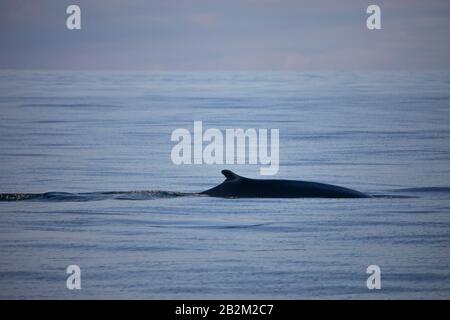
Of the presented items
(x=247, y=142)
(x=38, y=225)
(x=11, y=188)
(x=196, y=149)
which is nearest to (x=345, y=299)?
(x=38, y=225)

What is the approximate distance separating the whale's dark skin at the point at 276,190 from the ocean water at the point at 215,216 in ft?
1.02

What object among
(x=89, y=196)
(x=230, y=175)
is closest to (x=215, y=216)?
(x=230, y=175)

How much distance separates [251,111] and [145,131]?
6553mm

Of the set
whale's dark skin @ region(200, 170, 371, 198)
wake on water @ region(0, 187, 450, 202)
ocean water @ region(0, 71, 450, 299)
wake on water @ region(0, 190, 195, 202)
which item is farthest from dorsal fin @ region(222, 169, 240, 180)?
wake on water @ region(0, 190, 195, 202)

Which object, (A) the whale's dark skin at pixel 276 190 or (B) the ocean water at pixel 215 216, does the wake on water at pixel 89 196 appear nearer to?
(B) the ocean water at pixel 215 216

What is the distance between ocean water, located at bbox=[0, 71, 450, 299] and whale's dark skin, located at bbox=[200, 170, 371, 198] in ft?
1.02

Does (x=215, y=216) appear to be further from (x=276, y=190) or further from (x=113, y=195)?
(x=113, y=195)

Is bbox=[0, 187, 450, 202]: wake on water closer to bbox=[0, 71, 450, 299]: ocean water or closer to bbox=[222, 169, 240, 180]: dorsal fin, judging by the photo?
bbox=[0, 71, 450, 299]: ocean water

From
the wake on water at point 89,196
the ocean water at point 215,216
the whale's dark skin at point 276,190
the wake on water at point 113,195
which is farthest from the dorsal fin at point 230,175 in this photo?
the wake on water at point 89,196

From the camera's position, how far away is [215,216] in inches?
733

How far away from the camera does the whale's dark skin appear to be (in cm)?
2009

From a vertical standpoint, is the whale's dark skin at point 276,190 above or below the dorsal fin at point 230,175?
below

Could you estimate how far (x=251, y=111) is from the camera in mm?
37000

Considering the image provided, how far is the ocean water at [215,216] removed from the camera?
48.6 ft
